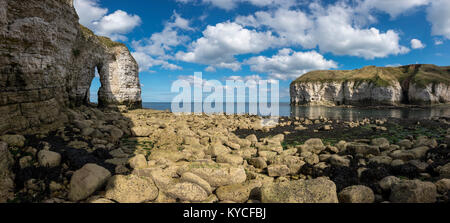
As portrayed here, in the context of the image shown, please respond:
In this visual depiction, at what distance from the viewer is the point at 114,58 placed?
2788cm

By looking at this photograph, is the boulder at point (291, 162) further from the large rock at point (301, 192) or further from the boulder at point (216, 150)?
the large rock at point (301, 192)

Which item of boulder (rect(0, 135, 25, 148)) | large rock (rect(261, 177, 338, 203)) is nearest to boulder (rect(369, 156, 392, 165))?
large rock (rect(261, 177, 338, 203))

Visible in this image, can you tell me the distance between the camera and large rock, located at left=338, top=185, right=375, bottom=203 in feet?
17.3

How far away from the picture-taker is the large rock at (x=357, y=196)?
17.3ft

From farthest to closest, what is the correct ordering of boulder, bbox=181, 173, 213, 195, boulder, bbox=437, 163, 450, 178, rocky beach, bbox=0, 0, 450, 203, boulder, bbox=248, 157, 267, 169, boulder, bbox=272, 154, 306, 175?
1. boulder, bbox=248, 157, 267, 169
2. boulder, bbox=272, 154, 306, 175
3. boulder, bbox=437, 163, 450, 178
4. boulder, bbox=181, 173, 213, 195
5. rocky beach, bbox=0, 0, 450, 203

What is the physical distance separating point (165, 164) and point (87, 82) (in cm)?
1981

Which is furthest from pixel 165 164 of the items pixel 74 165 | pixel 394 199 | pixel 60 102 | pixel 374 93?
pixel 374 93

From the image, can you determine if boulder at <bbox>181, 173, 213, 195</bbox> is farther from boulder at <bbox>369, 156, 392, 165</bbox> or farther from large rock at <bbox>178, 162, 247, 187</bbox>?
boulder at <bbox>369, 156, 392, 165</bbox>

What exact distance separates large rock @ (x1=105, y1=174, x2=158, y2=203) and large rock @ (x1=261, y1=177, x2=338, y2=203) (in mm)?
3052

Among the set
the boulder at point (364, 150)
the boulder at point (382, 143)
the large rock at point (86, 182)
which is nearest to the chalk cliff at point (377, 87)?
the boulder at point (382, 143)

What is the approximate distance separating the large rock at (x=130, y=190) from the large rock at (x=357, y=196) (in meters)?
5.16

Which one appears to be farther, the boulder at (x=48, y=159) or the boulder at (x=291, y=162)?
the boulder at (x=291, y=162)
